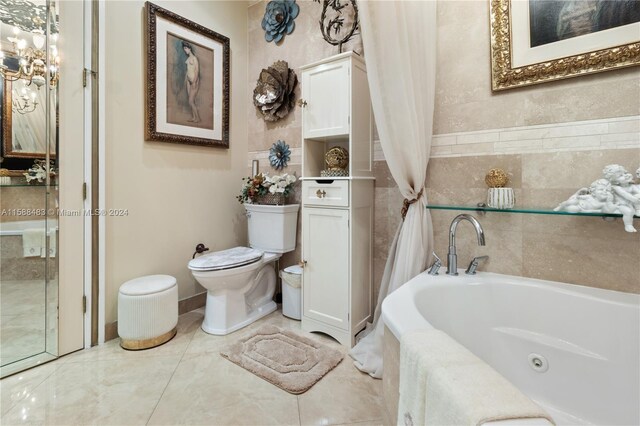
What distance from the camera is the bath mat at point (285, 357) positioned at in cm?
156

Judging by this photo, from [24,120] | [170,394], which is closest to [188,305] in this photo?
[170,394]

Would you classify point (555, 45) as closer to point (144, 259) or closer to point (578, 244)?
point (578, 244)

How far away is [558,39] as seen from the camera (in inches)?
56.3

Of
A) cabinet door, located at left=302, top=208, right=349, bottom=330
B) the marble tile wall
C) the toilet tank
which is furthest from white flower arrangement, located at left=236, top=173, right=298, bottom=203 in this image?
the marble tile wall

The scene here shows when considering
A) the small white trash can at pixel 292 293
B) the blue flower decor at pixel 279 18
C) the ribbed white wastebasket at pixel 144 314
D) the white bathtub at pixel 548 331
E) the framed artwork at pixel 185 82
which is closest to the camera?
the white bathtub at pixel 548 331

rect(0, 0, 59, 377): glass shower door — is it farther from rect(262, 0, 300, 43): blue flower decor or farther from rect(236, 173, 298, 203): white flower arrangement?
rect(262, 0, 300, 43): blue flower decor

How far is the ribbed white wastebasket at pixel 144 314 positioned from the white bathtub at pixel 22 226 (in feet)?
1.73

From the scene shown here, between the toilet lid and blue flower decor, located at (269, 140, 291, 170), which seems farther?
blue flower decor, located at (269, 140, 291, 170)

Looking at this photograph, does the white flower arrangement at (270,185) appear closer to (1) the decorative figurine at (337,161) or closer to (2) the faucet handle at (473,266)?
(1) the decorative figurine at (337,161)

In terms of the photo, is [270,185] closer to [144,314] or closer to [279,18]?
[144,314]

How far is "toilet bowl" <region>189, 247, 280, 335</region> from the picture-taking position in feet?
6.55

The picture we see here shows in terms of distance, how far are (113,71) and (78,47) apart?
0.67 ft

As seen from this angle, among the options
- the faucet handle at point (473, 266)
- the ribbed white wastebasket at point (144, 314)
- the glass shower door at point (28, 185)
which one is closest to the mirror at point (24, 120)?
the glass shower door at point (28, 185)

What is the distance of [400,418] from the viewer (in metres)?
0.88
